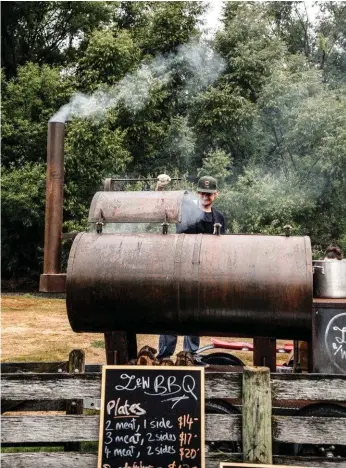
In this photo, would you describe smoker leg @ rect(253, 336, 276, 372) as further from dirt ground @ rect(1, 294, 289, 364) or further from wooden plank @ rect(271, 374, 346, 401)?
dirt ground @ rect(1, 294, 289, 364)

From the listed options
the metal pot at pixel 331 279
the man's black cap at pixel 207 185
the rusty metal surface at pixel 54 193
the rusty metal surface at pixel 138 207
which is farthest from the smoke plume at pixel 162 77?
the metal pot at pixel 331 279

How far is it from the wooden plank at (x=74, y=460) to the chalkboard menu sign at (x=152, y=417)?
13cm

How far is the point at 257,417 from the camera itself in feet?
11.7

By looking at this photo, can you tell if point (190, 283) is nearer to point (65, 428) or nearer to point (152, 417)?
point (152, 417)

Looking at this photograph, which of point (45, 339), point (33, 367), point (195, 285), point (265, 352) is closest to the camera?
point (195, 285)

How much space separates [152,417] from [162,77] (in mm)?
16456

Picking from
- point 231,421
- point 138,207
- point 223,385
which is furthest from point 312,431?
point 138,207

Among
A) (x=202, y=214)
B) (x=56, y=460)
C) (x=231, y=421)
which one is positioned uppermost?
(x=202, y=214)

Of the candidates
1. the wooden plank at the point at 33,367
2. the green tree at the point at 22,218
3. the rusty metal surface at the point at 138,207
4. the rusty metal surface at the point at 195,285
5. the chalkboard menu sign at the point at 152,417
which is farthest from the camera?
the green tree at the point at 22,218

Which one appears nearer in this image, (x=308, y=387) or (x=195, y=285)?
(x=308, y=387)

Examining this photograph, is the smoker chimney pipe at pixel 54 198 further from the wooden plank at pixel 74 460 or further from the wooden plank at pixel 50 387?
the wooden plank at pixel 74 460

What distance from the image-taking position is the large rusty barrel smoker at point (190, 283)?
4203mm

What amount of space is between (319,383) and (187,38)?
16.9 m

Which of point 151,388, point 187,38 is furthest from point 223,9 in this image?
point 151,388
